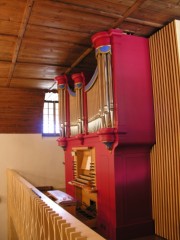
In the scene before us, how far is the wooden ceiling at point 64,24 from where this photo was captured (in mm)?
3145

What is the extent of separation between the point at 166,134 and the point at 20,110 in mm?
4492

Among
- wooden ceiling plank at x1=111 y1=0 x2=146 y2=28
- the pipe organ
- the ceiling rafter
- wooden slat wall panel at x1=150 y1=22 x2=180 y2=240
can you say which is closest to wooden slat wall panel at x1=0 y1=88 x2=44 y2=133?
the ceiling rafter

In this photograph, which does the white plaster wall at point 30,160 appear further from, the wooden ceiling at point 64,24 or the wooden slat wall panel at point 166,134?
the wooden slat wall panel at point 166,134

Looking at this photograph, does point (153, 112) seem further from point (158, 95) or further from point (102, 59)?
point (102, 59)

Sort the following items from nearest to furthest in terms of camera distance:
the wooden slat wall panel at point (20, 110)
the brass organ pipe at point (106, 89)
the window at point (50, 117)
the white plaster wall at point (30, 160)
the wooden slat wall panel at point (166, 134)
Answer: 1. the wooden slat wall panel at point (166, 134)
2. the brass organ pipe at point (106, 89)
3. the wooden slat wall panel at point (20, 110)
4. the white plaster wall at point (30, 160)
5. the window at point (50, 117)

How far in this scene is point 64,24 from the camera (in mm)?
3590

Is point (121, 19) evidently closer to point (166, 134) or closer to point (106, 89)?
point (106, 89)

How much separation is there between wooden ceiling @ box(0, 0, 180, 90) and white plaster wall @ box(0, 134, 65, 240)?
2.85m

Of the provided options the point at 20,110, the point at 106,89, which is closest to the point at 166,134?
the point at 106,89

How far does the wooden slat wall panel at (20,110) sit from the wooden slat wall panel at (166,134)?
12.9 ft

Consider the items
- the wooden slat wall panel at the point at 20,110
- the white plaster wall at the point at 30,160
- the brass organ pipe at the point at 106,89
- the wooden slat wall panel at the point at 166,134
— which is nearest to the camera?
the wooden slat wall panel at the point at 166,134

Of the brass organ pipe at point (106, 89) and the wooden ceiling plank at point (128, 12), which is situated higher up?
the wooden ceiling plank at point (128, 12)

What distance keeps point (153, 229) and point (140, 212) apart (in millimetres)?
320

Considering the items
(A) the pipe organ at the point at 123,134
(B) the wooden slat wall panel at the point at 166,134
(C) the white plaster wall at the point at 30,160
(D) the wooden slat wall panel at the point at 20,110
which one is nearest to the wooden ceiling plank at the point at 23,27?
(A) the pipe organ at the point at 123,134
